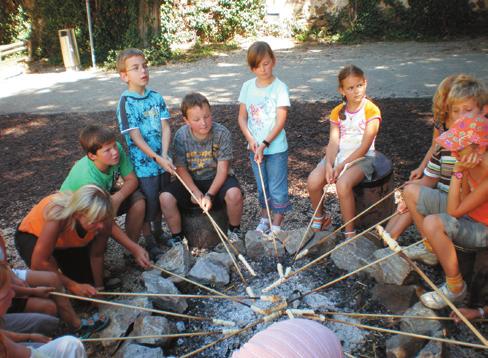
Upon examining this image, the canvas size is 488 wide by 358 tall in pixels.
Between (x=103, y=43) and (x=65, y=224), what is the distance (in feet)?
42.8

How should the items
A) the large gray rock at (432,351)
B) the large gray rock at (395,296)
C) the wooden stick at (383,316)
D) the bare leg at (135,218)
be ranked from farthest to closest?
1. the bare leg at (135,218)
2. the large gray rock at (395,296)
3. the wooden stick at (383,316)
4. the large gray rock at (432,351)

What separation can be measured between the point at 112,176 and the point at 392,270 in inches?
89.8

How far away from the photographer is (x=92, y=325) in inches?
116

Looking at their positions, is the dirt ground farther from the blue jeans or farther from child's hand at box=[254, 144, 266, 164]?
child's hand at box=[254, 144, 266, 164]

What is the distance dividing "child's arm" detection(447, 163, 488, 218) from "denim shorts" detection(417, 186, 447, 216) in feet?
0.78

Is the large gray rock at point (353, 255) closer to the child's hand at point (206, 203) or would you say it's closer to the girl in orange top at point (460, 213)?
the girl in orange top at point (460, 213)

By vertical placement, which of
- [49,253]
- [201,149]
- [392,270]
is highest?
[201,149]

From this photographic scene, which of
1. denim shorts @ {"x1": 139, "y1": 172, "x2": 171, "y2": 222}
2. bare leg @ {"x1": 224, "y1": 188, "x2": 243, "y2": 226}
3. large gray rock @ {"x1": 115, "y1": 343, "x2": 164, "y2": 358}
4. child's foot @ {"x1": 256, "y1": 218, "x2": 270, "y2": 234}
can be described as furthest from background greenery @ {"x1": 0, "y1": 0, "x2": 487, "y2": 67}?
large gray rock @ {"x1": 115, "y1": 343, "x2": 164, "y2": 358}

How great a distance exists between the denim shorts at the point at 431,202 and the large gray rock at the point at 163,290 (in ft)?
5.94

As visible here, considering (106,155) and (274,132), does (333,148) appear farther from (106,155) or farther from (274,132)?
(106,155)

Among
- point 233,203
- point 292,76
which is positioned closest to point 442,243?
point 233,203

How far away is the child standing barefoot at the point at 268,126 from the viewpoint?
385 cm

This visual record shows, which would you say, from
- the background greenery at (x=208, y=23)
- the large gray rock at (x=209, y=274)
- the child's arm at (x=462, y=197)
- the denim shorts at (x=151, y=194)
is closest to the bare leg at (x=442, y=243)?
the child's arm at (x=462, y=197)

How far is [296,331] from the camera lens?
168 centimetres
